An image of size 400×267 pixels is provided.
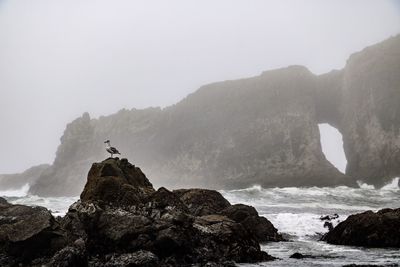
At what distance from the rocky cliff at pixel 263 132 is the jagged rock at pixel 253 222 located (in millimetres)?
43299

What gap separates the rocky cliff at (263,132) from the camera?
223 ft

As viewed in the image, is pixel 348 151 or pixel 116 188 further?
pixel 348 151

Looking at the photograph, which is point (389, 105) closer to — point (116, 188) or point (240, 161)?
point (240, 161)

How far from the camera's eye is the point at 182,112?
298 feet

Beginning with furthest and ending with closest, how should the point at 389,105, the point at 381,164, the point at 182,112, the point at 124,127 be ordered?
the point at 124,127 → the point at 182,112 → the point at 389,105 → the point at 381,164

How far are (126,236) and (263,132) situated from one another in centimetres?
6693

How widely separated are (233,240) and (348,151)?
207 ft

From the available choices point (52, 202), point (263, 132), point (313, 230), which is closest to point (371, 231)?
point (313, 230)

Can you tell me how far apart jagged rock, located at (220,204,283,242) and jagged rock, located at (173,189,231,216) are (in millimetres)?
1926

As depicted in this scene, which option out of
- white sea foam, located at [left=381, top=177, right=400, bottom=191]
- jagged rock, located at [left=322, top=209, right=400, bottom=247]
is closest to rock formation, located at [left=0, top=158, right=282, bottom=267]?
jagged rock, located at [left=322, top=209, right=400, bottom=247]

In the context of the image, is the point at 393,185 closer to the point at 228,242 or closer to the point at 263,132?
the point at 263,132

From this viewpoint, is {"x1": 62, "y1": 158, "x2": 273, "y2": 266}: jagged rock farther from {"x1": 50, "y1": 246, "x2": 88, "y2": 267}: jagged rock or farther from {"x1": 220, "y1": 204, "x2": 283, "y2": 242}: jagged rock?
{"x1": 220, "y1": 204, "x2": 283, "y2": 242}: jagged rock

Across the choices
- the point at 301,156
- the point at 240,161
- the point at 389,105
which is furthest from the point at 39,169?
the point at 389,105

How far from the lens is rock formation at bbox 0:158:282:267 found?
12784mm
